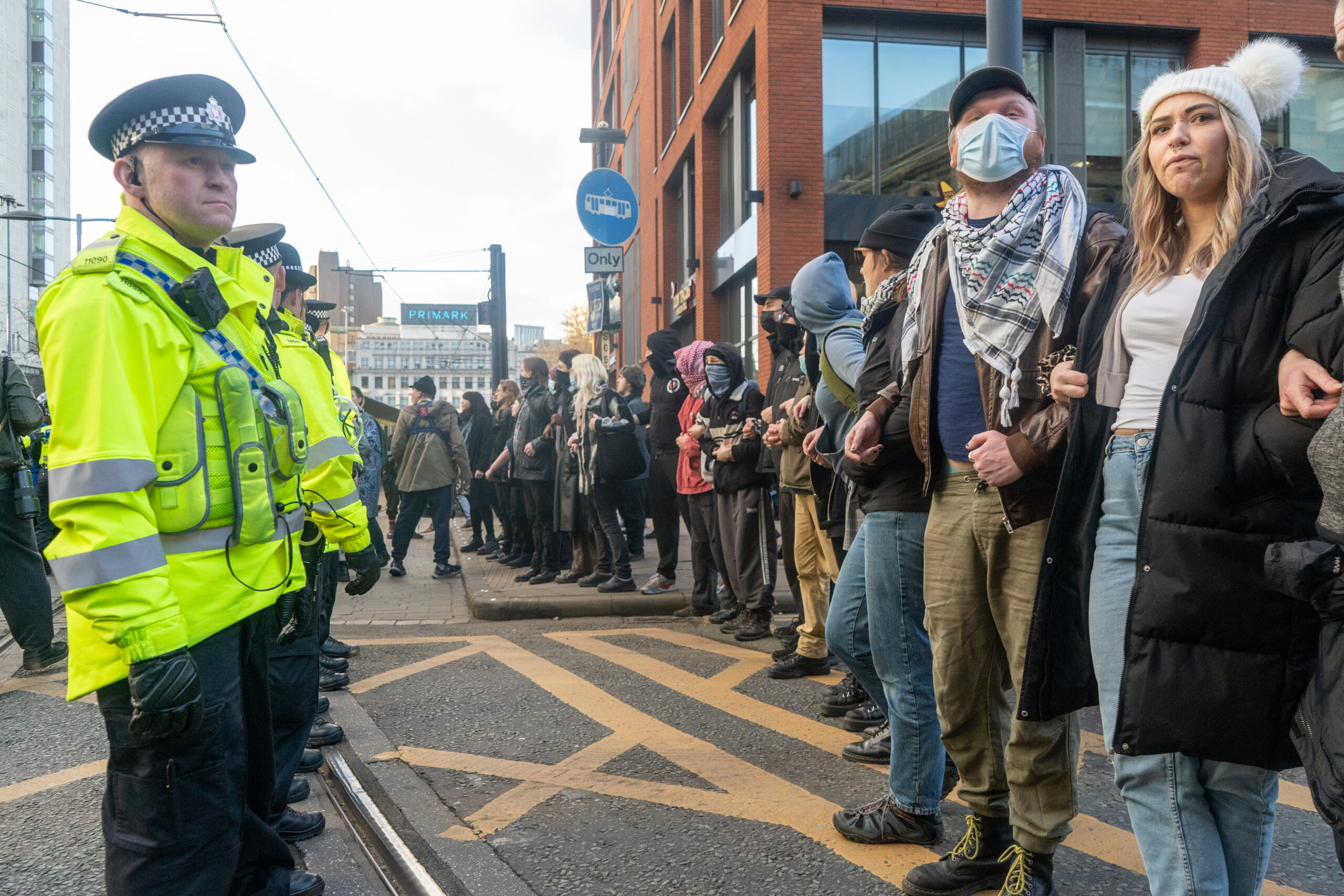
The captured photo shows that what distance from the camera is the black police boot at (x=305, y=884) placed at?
8.69 ft

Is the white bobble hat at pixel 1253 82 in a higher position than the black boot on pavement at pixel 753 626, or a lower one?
higher

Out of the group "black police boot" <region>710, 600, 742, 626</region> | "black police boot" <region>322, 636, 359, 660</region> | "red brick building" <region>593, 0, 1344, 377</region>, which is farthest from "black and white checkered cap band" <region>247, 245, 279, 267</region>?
"red brick building" <region>593, 0, 1344, 377</region>

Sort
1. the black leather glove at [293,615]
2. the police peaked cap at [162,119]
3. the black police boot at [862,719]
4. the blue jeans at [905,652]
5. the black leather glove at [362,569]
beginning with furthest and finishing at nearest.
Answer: the black police boot at [862,719] < the black leather glove at [362,569] < the blue jeans at [905,652] < the black leather glove at [293,615] < the police peaked cap at [162,119]

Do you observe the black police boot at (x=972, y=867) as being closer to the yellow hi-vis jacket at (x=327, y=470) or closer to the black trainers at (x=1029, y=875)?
the black trainers at (x=1029, y=875)

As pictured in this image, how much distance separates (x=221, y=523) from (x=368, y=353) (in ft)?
421

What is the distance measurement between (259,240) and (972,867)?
129 inches

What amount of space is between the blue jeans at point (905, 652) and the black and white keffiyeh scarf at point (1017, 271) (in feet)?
2.10

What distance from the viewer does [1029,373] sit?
241 centimetres

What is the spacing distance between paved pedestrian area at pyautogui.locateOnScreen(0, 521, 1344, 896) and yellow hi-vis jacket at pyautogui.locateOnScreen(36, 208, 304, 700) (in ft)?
4.03

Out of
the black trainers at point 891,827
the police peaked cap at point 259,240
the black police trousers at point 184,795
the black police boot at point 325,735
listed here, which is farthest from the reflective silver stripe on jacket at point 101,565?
the black police boot at point 325,735

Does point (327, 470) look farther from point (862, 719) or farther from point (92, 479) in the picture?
point (862, 719)

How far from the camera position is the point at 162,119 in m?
2.18

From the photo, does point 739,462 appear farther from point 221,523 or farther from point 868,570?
point 221,523

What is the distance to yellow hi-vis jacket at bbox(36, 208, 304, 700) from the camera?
6.04ft
